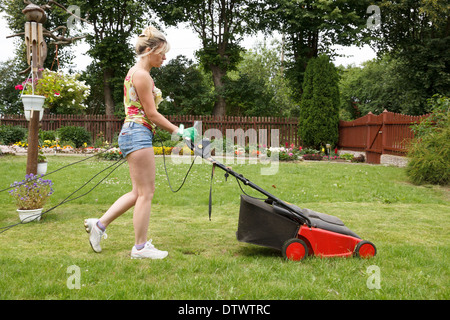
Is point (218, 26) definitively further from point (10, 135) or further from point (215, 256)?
point (215, 256)

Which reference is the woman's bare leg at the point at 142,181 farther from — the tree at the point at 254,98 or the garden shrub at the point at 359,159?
the tree at the point at 254,98

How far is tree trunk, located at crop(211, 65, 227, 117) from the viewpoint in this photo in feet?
73.5

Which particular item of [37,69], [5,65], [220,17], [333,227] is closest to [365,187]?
[333,227]

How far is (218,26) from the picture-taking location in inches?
925

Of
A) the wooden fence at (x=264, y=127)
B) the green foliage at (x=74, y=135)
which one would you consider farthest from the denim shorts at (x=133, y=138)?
the green foliage at (x=74, y=135)

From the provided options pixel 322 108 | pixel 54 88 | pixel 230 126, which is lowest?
pixel 230 126

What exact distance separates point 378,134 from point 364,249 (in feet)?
37.8

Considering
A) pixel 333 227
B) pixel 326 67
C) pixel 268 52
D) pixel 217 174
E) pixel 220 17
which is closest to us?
pixel 333 227

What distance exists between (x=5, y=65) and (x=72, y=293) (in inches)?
1241

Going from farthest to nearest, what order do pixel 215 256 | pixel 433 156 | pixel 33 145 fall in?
pixel 433 156
pixel 33 145
pixel 215 256

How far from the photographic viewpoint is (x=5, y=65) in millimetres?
28781

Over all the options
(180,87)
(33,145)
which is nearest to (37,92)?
(33,145)

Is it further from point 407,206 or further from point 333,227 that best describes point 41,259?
point 407,206

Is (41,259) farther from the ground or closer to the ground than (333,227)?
closer to the ground
